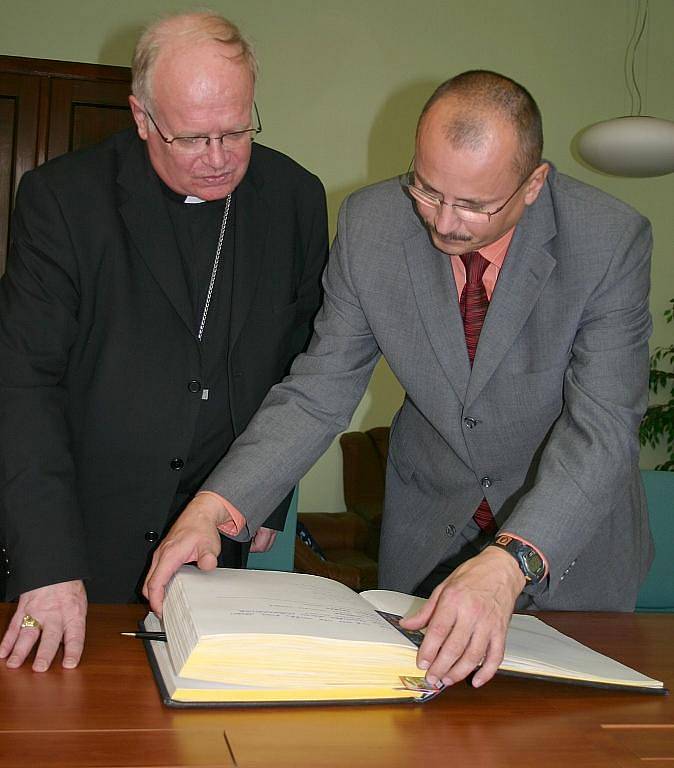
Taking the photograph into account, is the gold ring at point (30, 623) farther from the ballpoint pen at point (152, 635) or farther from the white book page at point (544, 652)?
the white book page at point (544, 652)

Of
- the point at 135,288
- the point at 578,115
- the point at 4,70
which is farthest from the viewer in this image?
the point at 578,115

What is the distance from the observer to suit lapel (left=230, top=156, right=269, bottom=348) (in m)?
2.12

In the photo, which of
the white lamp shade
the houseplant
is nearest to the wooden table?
the white lamp shade

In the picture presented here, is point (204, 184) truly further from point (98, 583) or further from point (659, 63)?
point (659, 63)

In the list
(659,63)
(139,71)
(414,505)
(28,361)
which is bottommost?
(414,505)

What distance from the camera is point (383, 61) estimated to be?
20.9 feet

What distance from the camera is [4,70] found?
5867 millimetres

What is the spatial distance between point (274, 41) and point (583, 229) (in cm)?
476

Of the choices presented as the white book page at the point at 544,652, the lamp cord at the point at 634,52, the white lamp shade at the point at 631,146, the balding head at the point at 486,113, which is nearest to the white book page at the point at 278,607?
the white book page at the point at 544,652

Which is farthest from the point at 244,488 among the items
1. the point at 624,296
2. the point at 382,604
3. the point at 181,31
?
the point at 181,31

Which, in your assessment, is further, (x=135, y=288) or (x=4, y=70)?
(x=4, y=70)

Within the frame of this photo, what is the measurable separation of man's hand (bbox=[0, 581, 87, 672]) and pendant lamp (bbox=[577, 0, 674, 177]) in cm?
414

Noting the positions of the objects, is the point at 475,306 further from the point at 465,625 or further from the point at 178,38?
the point at 465,625

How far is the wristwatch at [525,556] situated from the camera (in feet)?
4.97
